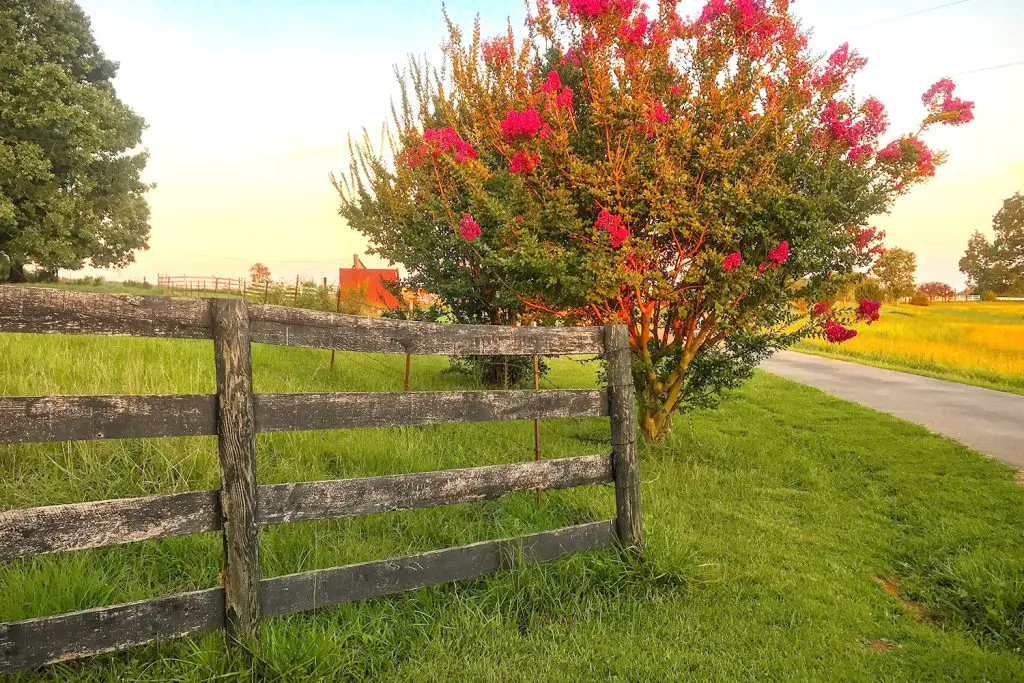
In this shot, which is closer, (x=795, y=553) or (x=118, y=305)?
(x=118, y=305)

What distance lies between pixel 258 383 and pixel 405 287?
4.09 meters

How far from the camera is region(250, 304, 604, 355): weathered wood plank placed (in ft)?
10.3

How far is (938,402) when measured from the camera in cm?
1165

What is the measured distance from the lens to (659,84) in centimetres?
754

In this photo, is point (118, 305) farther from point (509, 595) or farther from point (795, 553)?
point (795, 553)

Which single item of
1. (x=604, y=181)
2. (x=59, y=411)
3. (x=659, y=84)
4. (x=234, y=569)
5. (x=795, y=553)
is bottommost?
(x=795, y=553)

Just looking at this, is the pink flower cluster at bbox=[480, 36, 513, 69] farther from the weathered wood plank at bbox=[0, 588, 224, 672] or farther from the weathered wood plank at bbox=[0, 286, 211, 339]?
the weathered wood plank at bbox=[0, 588, 224, 672]

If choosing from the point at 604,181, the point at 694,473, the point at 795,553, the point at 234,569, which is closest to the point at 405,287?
the point at 604,181

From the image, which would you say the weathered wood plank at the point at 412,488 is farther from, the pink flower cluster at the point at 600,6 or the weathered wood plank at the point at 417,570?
the pink flower cluster at the point at 600,6

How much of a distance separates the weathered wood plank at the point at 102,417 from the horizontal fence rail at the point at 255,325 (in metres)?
0.29

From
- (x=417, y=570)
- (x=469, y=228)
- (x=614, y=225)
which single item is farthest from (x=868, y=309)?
(x=417, y=570)

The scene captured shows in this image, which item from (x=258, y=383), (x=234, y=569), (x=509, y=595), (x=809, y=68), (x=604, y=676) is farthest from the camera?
(x=258, y=383)

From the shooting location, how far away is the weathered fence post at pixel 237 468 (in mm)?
2928

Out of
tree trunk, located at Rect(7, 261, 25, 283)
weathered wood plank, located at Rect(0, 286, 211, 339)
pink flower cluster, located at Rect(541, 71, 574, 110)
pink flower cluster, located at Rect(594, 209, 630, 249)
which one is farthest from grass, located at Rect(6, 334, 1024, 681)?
tree trunk, located at Rect(7, 261, 25, 283)
